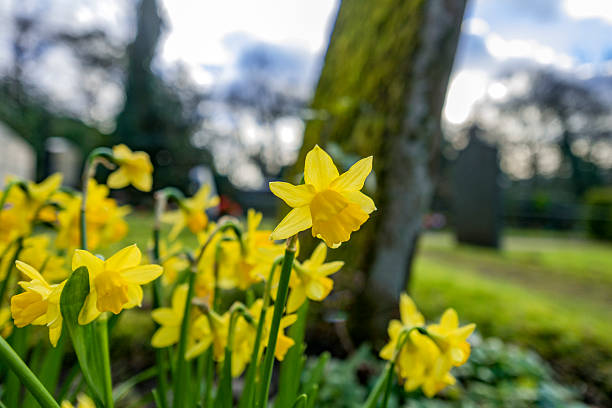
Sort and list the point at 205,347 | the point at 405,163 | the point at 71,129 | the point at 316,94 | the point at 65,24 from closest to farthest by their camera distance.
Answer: the point at 205,347 < the point at 405,163 < the point at 316,94 < the point at 71,129 < the point at 65,24

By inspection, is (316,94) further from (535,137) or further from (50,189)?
(535,137)

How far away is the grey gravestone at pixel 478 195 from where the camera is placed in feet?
22.9

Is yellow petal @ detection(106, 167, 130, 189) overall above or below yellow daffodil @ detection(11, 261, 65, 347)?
above

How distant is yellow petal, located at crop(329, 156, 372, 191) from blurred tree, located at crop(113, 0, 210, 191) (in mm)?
10433

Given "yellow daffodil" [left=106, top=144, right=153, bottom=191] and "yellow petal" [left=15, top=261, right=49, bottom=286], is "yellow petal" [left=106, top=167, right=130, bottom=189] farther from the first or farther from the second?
"yellow petal" [left=15, top=261, right=49, bottom=286]

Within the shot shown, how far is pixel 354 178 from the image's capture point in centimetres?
45

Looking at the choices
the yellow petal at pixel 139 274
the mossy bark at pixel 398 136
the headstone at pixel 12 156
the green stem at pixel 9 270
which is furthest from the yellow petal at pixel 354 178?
the headstone at pixel 12 156

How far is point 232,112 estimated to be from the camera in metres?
18.2

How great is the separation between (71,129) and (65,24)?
421 centimetres

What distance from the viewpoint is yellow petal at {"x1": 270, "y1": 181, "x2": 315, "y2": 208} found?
1.42 feet

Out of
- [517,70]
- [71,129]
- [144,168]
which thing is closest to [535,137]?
[517,70]

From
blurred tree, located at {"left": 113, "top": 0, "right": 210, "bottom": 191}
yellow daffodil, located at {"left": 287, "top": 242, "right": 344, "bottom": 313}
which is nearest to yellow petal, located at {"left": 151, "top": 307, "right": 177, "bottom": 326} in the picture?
yellow daffodil, located at {"left": 287, "top": 242, "right": 344, "bottom": 313}

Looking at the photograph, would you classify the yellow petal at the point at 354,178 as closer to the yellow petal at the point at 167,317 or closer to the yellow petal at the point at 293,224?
the yellow petal at the point at 293,224

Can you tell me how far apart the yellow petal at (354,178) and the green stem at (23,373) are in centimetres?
39
